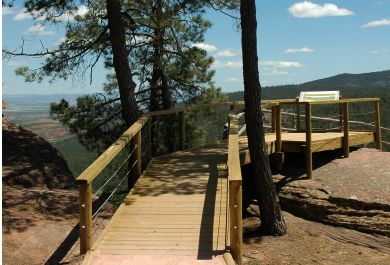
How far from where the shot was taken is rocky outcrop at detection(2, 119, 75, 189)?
904 cm

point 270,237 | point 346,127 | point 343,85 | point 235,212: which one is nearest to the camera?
point 235,212

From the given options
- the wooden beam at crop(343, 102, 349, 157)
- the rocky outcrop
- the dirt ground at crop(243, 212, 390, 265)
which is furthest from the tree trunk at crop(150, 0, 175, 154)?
the dirt ground at crop(243, 212, 390, 265)

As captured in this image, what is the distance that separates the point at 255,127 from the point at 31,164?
4.65m

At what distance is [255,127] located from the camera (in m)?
8.34

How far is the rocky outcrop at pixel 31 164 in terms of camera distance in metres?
9.04

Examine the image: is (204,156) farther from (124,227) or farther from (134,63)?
(134,63)

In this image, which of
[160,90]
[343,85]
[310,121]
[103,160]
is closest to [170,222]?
[103,160]

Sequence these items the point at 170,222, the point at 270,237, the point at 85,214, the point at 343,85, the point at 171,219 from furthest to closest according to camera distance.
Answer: the point at 343,85, the point at 270,237, the point at 171,219, the point at 170,222, the point at 85,214

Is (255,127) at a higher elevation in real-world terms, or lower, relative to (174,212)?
higher

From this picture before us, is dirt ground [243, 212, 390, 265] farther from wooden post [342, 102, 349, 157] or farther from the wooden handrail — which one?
wooden post [342, 102, 349, 157]

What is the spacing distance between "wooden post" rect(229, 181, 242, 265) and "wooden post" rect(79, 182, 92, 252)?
1608 mm

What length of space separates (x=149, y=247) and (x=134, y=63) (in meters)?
9.94

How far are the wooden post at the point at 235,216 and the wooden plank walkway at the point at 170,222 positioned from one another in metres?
0.19

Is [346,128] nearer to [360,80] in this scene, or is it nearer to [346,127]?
[346,127]
